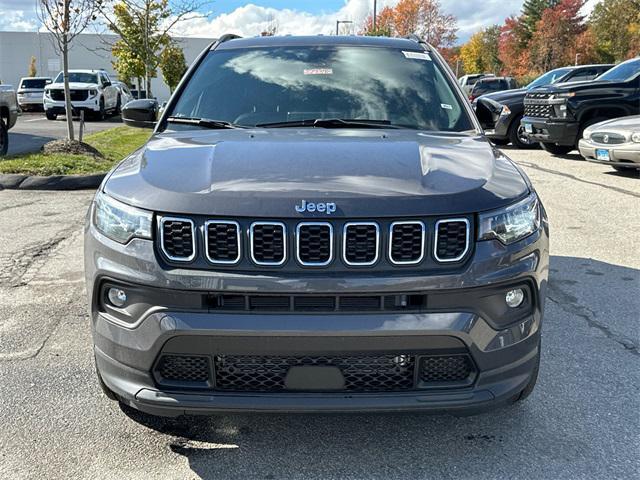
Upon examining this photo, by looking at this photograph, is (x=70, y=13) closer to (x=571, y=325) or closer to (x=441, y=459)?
(x=571, y=325)

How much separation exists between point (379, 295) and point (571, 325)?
238 cm

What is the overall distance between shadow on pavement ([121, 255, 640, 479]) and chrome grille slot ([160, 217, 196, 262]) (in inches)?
26.2

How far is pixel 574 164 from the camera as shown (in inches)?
472

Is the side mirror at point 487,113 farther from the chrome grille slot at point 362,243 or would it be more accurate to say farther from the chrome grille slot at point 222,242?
the chrome grille slot at point 222,242

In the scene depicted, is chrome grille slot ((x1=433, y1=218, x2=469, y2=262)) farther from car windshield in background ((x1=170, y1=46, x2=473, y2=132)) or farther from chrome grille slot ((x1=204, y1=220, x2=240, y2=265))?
car windshield in background ((x1=170, y1=46, x2=473, y2=132))

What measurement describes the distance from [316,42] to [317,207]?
7.23ft

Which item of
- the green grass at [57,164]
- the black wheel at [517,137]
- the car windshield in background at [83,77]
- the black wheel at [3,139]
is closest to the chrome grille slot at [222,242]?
the green grass at [57,164]

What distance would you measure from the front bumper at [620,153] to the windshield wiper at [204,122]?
7.68m

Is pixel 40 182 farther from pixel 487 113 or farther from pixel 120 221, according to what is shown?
pixel 120 221

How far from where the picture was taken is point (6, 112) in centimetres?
1241

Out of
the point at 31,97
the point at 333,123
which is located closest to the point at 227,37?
the point at 333,123

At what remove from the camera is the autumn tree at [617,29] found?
5359 centimetres

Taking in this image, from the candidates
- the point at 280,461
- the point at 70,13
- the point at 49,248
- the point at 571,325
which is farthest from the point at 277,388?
the point at 70,13

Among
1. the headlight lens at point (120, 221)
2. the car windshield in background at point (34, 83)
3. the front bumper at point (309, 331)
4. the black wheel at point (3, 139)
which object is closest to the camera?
the front bumper at point (309, 331)
